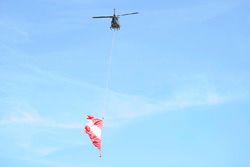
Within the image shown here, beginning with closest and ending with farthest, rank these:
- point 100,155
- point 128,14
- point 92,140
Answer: point 100,155
point 92,140
point 128,14

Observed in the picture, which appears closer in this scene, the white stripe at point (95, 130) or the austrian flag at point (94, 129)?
the austrian flag at point (94, 129)

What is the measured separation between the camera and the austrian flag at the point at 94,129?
7588 cm

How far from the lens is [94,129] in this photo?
76.4 metres

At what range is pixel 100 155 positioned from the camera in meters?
67.8

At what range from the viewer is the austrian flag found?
249ft

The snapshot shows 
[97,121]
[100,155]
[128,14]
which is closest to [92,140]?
[97,121]

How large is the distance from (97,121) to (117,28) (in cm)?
2228

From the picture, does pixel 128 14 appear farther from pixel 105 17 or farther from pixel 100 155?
pixel 100 155

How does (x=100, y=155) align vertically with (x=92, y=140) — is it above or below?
below

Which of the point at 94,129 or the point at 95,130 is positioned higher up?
the point at 94,129

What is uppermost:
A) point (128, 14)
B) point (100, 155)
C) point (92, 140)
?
point (128, 14)

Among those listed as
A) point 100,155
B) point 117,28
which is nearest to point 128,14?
point 117,28

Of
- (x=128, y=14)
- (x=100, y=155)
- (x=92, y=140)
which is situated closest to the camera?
(x=100, y=155)

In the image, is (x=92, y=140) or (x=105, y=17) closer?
(x=92, y=140)
